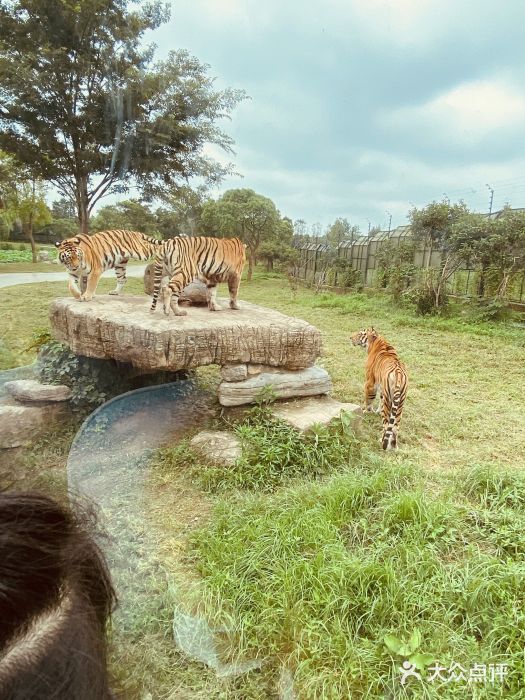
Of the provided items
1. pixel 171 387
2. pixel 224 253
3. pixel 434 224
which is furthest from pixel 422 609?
pixel 434 224

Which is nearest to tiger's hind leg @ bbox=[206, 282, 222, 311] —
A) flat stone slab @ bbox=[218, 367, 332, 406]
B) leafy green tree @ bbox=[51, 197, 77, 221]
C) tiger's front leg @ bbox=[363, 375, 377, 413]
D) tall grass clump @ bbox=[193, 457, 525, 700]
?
flat stone slab @ bbox=[218, 367, 332, 406]

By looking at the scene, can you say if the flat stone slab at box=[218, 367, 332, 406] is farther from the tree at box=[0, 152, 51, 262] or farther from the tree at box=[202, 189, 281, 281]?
the tree at box=[0, 152, 51, 262]

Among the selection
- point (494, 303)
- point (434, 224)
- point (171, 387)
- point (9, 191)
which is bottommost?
point (171, 387)

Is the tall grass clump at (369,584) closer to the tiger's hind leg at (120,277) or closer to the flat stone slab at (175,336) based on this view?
the flat stone slab at (175,336)

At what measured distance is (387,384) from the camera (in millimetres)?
2676

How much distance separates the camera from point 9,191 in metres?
2.09

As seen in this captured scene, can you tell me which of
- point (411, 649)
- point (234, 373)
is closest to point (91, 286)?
point (234, 373)

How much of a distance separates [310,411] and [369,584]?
4.22ft

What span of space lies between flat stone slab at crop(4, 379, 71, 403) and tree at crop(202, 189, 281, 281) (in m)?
1.34

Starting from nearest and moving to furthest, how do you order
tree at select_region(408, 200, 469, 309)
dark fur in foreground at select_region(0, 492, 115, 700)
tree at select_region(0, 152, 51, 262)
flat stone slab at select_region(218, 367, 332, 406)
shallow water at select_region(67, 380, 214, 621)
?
1. dark fur in foreground at select_region(0, 492, 115, 700)
2. shallow water at select_region(67, 380, 214, 621)
3. tree at select_region(0, 152, 51, 262)
4. flat stone slab at select_region(218, 367, 332, 406)
5. tree at select_region(408, 200, 469, 309)

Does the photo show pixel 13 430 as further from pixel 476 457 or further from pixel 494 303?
pixel 494 303

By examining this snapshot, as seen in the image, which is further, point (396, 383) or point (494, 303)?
point (494, 303)

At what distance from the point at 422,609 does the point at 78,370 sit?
7.49ft

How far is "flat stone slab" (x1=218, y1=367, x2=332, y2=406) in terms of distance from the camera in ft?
8.39
